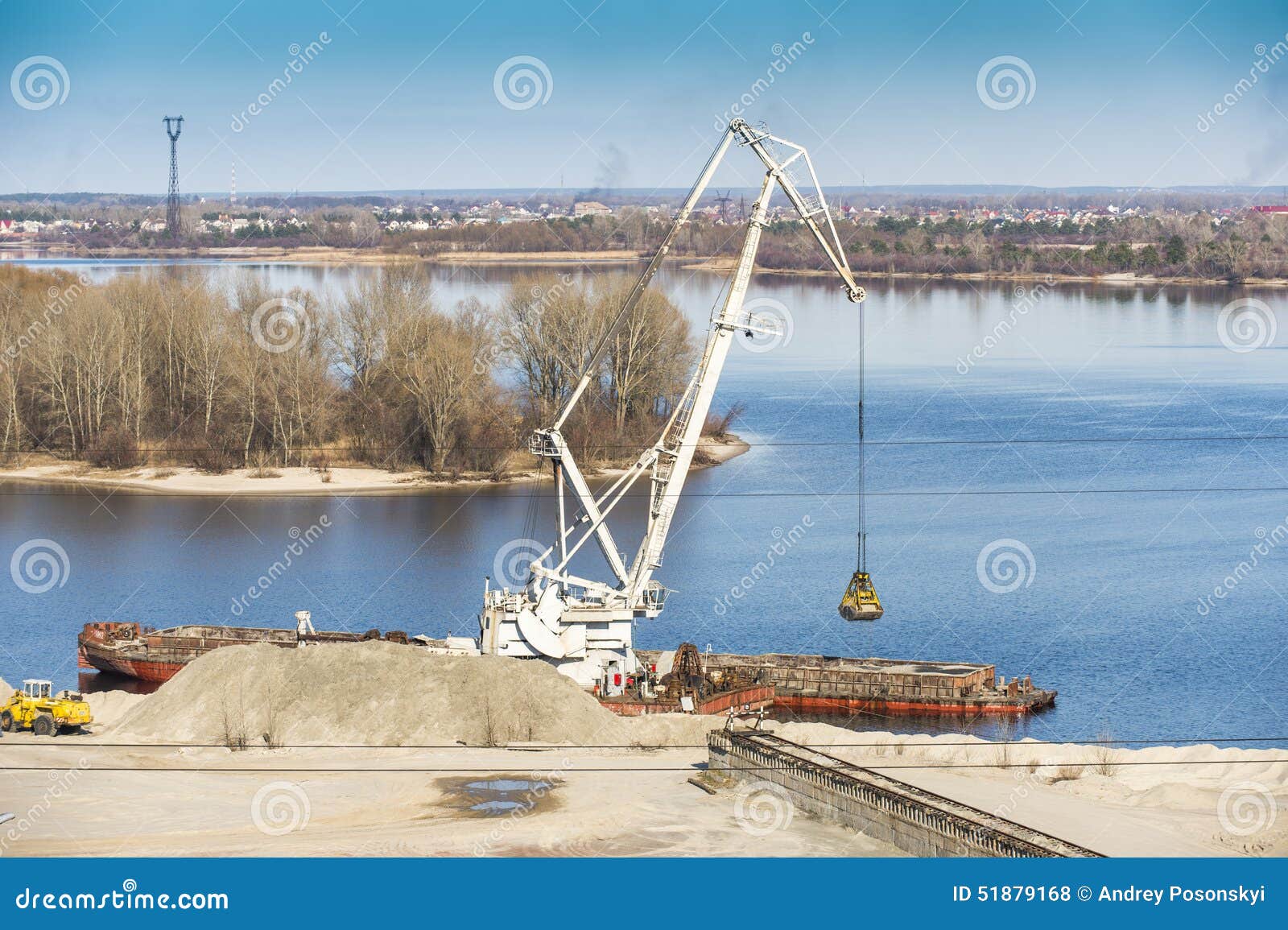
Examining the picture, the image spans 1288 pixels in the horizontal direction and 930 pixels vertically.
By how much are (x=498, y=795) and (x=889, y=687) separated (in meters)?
12.0

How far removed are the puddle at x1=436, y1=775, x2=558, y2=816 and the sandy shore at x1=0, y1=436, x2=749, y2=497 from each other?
123 feet

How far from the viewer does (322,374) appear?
234ft

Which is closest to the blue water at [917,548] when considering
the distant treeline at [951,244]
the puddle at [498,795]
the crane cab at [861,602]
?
the crane cab at [861,602]

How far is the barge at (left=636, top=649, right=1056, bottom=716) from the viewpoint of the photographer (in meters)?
35.1

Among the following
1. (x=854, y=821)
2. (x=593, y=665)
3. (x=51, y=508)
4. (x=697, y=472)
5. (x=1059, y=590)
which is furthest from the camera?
(x=697, y=472)

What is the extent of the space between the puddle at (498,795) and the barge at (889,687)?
29.6 ft

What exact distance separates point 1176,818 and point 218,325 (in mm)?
53748

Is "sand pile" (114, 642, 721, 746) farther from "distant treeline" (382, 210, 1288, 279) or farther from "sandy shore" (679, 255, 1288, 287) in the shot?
"distant treeline" (382, 210, 1288, 279)

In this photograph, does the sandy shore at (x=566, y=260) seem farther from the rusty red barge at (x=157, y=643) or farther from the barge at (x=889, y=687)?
the barge at (x=889, y=687)

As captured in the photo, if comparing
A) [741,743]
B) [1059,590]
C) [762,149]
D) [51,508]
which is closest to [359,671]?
[741,743]

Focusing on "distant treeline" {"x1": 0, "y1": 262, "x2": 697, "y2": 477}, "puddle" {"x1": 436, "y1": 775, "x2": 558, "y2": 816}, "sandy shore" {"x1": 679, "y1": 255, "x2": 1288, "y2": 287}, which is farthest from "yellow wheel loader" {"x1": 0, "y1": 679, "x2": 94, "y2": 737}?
"sandy shore" {"x1": 679, "y1": 255, "x2": 1288, "y2": 287}

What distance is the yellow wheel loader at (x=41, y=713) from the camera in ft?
99.7

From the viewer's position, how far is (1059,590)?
4412 centimetres

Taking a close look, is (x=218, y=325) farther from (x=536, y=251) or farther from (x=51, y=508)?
(x=536, y=251)
